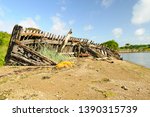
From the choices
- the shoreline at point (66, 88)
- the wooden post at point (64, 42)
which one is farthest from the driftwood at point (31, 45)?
the shoreline at point (66, 88)

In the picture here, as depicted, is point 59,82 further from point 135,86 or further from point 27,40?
point 27,40

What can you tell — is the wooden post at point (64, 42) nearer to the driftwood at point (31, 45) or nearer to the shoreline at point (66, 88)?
the driftwood at point (31, 45)

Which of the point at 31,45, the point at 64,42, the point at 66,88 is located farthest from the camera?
the point at 64,42

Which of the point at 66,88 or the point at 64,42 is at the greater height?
the point at 64,42

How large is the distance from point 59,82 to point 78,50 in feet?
43.5

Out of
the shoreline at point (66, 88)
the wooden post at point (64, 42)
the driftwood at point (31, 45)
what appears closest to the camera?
the shoreline at point (66, 88)

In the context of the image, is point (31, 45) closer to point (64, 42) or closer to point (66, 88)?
point (64, 42)

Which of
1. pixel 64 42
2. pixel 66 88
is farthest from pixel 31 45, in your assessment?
pixel 66 88

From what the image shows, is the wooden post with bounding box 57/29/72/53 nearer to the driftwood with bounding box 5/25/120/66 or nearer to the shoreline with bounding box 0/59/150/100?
the driftwood with bounding box 5/25/120/66

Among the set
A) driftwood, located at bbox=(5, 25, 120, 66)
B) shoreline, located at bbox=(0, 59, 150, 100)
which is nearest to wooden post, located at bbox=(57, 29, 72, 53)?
driftwood, located at bbox=(5, 25, 120, 66)

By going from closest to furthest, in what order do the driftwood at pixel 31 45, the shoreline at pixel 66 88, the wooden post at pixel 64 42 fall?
the shoreline at pixel 66 88 → the driftwood at pixel 31 45 → the wooden post at pixel 64 42

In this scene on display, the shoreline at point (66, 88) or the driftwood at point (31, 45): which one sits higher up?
the driftwood at point (31, 45)

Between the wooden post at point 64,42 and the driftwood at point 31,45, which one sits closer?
the driftwood at point 31,45

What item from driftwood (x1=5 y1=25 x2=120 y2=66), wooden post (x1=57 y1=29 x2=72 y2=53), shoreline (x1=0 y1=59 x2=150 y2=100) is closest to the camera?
shoreline (x1=0 y1=59 x2=150 y2=100)
